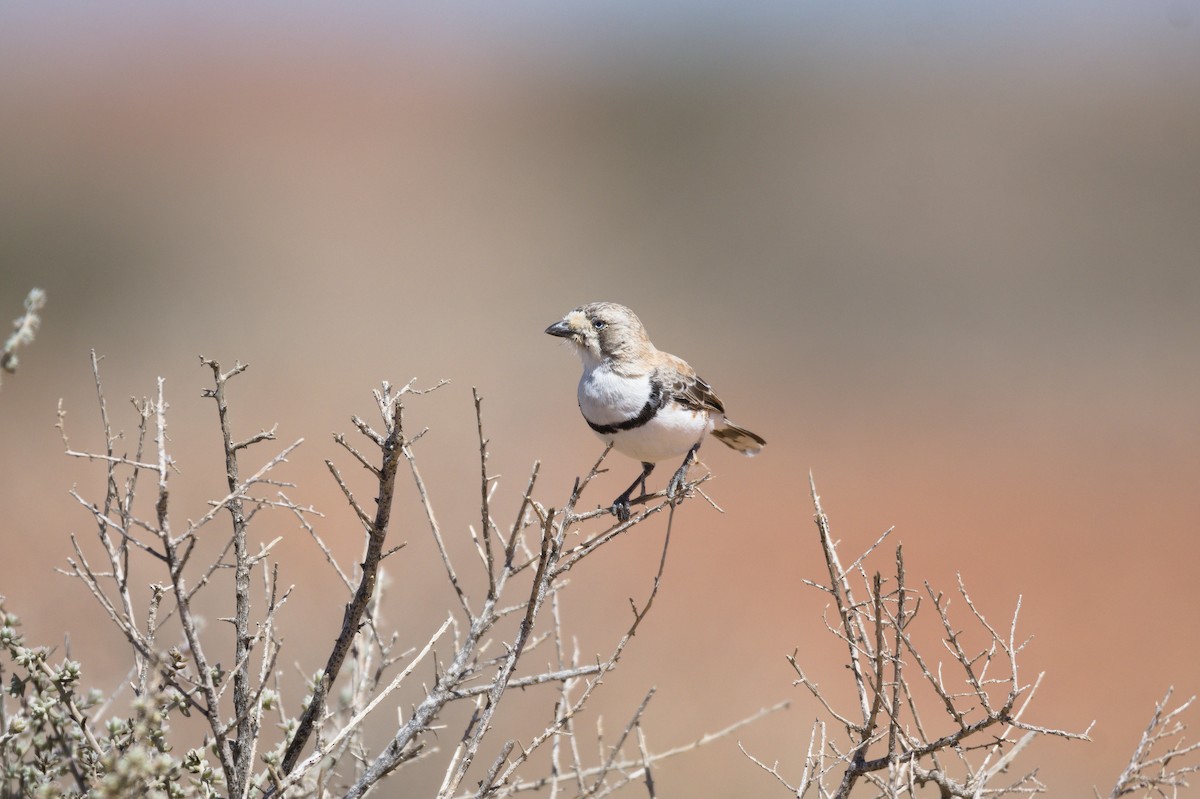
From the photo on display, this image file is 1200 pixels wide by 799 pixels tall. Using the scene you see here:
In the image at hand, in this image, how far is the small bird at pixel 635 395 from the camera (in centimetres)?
468

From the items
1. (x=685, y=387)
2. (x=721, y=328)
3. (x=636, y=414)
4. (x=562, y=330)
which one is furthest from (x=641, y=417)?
(x=721, y=328)

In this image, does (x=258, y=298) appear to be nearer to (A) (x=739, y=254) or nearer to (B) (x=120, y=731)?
(A) (x=739, y=254)

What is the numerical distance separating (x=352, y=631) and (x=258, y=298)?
21406mm

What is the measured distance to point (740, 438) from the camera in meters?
5.64

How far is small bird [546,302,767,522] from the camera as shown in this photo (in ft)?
15.3

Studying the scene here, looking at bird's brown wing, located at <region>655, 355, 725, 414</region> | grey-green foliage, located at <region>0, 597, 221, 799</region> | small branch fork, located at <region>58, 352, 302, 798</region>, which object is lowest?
grey-green foliage, located at <region>0, 597, 221, 799</region>

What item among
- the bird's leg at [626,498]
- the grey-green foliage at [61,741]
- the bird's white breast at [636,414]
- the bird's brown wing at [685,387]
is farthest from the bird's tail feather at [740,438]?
the grey-green foliage at [61,741]

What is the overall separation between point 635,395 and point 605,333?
480mm

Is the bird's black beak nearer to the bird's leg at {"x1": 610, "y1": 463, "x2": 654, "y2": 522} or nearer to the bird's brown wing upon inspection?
the bird's brown wing

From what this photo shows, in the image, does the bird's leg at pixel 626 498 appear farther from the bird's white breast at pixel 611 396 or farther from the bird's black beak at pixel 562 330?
the bird's black beak at pixel 562 330

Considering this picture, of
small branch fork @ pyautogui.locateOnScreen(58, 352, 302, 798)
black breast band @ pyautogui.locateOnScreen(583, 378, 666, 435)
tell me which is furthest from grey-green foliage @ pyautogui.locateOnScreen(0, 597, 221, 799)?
black breast band @ pyautogui.locateOnScreen(583, 378, 666, 435)

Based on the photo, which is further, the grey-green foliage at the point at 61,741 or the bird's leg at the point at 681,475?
the bird's leg at the point at 681,475

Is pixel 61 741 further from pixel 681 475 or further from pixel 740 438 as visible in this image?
pixel 740 438

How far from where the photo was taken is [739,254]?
94.7 ft
